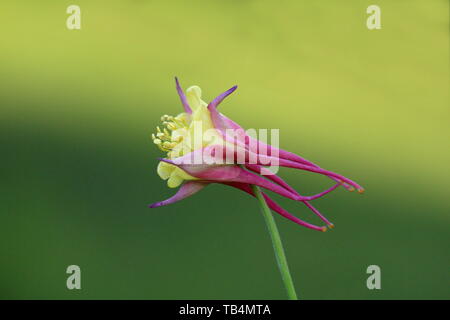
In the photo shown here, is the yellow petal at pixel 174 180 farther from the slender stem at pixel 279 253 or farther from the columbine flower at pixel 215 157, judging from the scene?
the slender stem at pixel 279 253

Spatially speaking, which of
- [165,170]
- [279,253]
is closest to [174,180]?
[165,170]

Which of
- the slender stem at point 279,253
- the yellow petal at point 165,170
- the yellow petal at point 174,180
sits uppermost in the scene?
the yellow petal at point 165,170

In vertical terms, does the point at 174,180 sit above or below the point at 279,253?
above

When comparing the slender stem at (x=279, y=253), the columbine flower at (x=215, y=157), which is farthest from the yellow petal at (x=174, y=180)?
the slender stem at (x=279, y=253)

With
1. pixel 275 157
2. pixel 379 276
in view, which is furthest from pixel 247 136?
pixel 379 276

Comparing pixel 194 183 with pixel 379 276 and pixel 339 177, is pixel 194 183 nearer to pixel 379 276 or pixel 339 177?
pixel 339 177

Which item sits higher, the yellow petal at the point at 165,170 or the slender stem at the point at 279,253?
the yellow petal at the point at 165,170

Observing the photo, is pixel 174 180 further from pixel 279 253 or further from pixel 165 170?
pixel 279 253

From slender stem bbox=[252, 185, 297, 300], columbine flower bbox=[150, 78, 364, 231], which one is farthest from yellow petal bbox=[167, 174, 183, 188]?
slender stem bbox=[252, 185, 297, 300]
